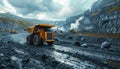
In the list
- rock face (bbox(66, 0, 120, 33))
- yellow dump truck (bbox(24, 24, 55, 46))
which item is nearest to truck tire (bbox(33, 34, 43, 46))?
yellow dump truck (bbox(24, 24, 55, 46))

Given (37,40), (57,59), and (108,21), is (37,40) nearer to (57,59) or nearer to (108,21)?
(57,59)

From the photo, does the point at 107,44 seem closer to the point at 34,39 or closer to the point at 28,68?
the point at 34,39

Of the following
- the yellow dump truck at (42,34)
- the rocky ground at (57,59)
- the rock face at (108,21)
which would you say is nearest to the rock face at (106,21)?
the rock face at (108,21)

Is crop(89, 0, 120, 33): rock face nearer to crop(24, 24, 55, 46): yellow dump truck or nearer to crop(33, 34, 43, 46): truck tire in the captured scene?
crop(24, 24, 55, 46): yellow dump truck

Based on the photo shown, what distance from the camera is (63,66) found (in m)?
10.1

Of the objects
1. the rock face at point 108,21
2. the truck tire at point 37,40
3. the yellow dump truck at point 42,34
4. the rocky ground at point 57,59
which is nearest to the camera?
the rocky ground at point 57,59

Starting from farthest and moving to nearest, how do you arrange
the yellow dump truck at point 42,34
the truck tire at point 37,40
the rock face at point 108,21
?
the rock face at point 108,21
the truck tire at point 37,40
the yellow dump truck at point 42,34

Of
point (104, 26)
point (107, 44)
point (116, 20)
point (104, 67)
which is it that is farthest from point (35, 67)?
point (104, 26)

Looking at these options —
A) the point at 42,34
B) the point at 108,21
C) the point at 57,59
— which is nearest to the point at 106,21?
the point at 108,21

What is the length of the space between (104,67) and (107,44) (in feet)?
37.9

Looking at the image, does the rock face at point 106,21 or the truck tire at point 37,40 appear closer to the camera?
the truck tire at point 37,40

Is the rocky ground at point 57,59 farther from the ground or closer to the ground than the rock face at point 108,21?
closer to the ground

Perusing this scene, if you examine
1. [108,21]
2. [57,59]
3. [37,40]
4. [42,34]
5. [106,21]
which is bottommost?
[57,59]

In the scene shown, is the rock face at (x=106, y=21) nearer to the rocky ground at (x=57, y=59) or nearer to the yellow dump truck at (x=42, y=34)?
the yellow dump truck at (x=42, y=34)
